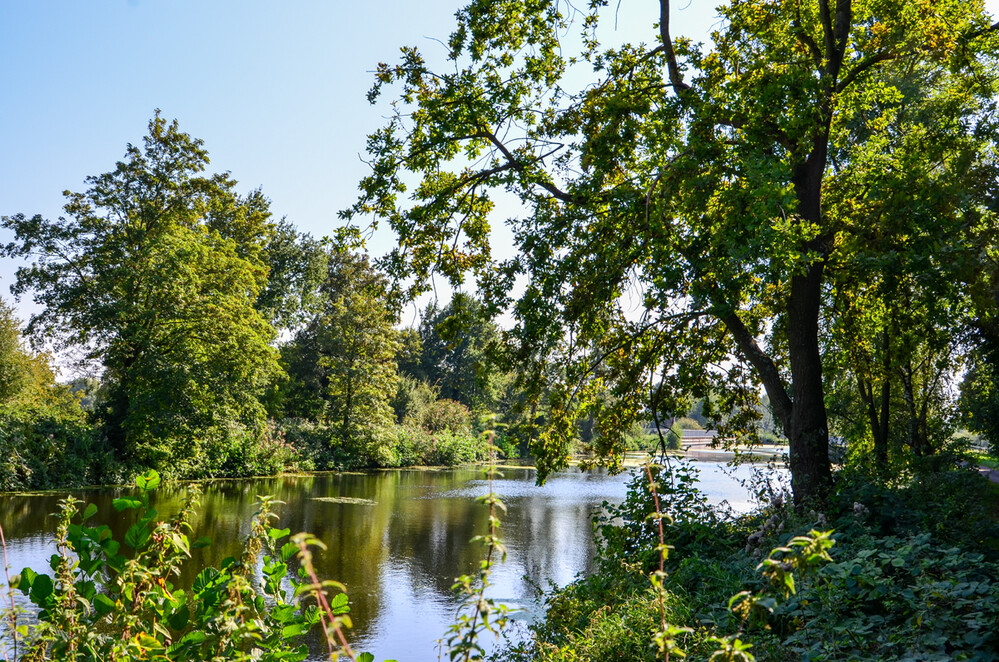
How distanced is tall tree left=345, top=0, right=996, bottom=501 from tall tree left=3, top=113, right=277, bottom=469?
13.8m

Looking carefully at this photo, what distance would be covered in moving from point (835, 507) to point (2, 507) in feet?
50.5

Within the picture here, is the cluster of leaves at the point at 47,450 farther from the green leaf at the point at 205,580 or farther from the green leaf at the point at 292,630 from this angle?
the green leaf at the point at 292,630

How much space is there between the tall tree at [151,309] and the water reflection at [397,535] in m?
2.34

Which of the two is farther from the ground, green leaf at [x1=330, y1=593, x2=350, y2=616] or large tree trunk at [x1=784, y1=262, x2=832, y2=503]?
large tree trunk at [x1=784, y1=262, x2=832, y2=503]

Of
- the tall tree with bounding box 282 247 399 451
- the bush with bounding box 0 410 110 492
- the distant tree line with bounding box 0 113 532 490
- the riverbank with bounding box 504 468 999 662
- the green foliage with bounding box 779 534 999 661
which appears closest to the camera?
the green foliage with bounding box 779 534 999 661

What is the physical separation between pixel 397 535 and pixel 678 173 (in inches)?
355

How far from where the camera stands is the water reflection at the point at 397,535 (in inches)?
340

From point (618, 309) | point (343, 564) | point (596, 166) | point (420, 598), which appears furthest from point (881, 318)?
point (343, 564)

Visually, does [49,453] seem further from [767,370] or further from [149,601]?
[149,601]

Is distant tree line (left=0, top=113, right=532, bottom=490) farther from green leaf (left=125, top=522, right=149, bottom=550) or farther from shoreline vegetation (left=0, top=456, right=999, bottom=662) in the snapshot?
green leaf (left=125, top=522, right=149, bottom=550)

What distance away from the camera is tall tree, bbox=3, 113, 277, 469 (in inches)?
792

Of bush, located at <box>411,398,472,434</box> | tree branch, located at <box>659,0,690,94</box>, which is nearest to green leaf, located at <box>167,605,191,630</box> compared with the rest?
tree branch, located at <box>659,0,690,94</box>

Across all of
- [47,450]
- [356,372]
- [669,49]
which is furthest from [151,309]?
[669,49]

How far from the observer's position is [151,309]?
2034 centimetres
